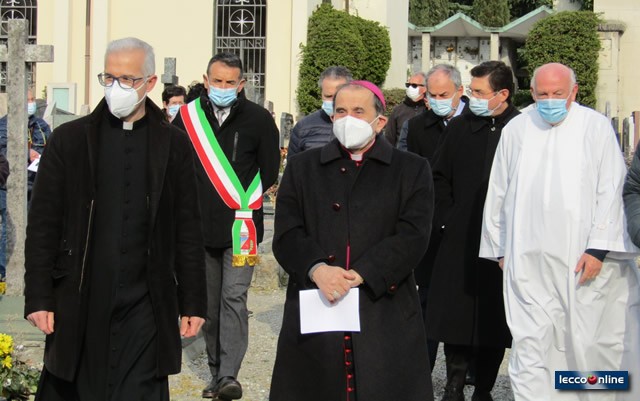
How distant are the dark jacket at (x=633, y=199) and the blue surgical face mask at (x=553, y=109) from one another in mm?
553

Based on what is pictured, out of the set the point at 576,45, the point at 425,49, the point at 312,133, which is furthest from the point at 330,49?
the point at 312,133

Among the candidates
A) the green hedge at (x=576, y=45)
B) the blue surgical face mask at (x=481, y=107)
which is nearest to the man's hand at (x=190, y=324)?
the blue surgical face mask at (x=481, y=107)

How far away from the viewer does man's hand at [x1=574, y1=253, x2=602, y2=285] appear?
6.16m

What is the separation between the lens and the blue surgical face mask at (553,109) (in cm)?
632

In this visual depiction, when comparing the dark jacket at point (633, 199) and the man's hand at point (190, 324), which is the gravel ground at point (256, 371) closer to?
the dark jacket at point (633, 199)

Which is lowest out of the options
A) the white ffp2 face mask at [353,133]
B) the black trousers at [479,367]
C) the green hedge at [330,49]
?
the black trousers at [479,367]

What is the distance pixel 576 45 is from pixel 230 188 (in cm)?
2499

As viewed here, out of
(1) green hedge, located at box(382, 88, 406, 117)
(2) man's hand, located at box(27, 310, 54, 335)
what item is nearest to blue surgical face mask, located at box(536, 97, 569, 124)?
(2) man's hand, located at box(27, 310, 54, 335)

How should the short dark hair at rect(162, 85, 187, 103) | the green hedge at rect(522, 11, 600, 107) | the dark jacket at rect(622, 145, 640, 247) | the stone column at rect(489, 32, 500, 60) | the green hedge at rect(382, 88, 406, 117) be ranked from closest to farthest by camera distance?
the dark jacket at rect(622, 145, 640, 247) → the short dark hair at rect(162, 85, 187, 103) → the green hedge at rect(522, 11, 600, 107) → the green hedge at rect(382, 88, 406, 117) → the stone column at rect(489, 32, 500, 60)

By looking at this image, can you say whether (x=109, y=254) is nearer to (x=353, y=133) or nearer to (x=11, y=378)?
(x=353, y=133)

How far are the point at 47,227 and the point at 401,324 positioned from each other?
1.56 meters

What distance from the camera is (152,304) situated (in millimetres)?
4820

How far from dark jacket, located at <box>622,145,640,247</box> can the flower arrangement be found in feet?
11.2

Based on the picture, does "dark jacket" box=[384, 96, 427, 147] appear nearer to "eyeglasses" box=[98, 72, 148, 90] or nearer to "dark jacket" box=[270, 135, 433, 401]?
"dark jacket" box=[270, 135, 433, 401]
